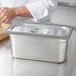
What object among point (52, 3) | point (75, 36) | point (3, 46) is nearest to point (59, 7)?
point (52, 3)

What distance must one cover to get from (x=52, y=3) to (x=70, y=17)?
0.61 feet

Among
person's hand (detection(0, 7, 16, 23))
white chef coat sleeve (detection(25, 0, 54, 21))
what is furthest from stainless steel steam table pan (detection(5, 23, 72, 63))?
white chef coat sleeve (detection(25, 0, 54, 21))

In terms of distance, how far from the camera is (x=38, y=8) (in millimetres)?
1257

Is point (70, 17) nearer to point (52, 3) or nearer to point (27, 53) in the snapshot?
point (52, 3)

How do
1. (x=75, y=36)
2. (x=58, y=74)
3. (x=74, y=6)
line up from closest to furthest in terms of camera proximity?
(x=58, y=74) < (x=75, y=36) < (x=74, y=6)

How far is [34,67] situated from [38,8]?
0.64 meters

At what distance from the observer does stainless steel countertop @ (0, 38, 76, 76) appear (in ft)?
2.12

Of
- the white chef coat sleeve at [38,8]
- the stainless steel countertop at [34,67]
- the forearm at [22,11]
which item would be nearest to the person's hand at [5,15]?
the forearm at [22,11]

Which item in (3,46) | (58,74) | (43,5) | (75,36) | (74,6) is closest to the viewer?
(58,74)

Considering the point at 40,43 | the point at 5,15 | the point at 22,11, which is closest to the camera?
the point at 40,43

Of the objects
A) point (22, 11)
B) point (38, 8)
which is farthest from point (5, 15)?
point (38, 8)

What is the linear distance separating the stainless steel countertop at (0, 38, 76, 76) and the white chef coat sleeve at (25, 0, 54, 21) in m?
0.53

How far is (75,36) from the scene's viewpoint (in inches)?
38.2

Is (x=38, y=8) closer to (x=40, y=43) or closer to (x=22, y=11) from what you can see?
(x=22, y=11)
